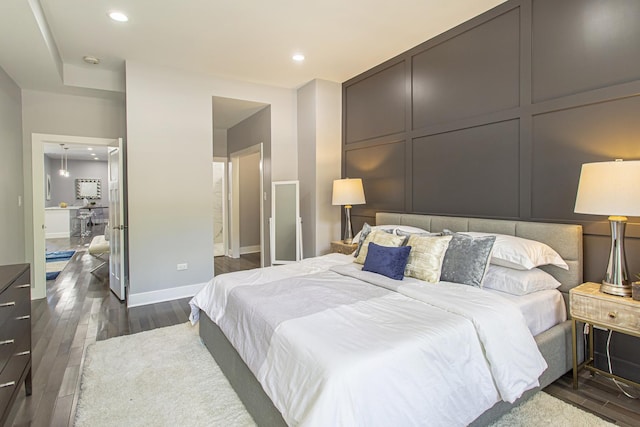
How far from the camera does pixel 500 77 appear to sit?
9.89 feet

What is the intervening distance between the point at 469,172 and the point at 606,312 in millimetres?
1598

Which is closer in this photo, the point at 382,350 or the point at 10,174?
the point at 382,350

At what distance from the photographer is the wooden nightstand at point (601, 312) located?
6.60 ft

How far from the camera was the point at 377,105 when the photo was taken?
14.2ft

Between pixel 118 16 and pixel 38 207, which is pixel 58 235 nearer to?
pixel 38 207

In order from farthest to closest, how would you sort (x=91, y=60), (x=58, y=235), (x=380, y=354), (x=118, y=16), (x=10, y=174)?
(x=58, y=235), (x=91, y=60), (x=10, y=174), (x=118, y=16), (x=380, y=354)

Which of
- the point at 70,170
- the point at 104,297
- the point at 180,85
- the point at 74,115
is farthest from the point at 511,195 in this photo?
the point at 70,170

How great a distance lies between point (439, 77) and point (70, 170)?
551 inches

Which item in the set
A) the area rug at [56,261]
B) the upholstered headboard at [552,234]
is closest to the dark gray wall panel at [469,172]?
the upholstered headboard at [552,234]

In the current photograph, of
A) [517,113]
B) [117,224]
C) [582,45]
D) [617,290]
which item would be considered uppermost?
[582,45]

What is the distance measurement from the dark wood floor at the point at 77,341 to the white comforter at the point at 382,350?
26.2 inches

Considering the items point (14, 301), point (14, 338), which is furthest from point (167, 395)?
point (14, 301)

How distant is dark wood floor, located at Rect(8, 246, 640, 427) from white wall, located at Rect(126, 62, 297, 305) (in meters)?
0.38

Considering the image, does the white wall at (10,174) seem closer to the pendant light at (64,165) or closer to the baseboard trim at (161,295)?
the baseboard trim at (161,295)
